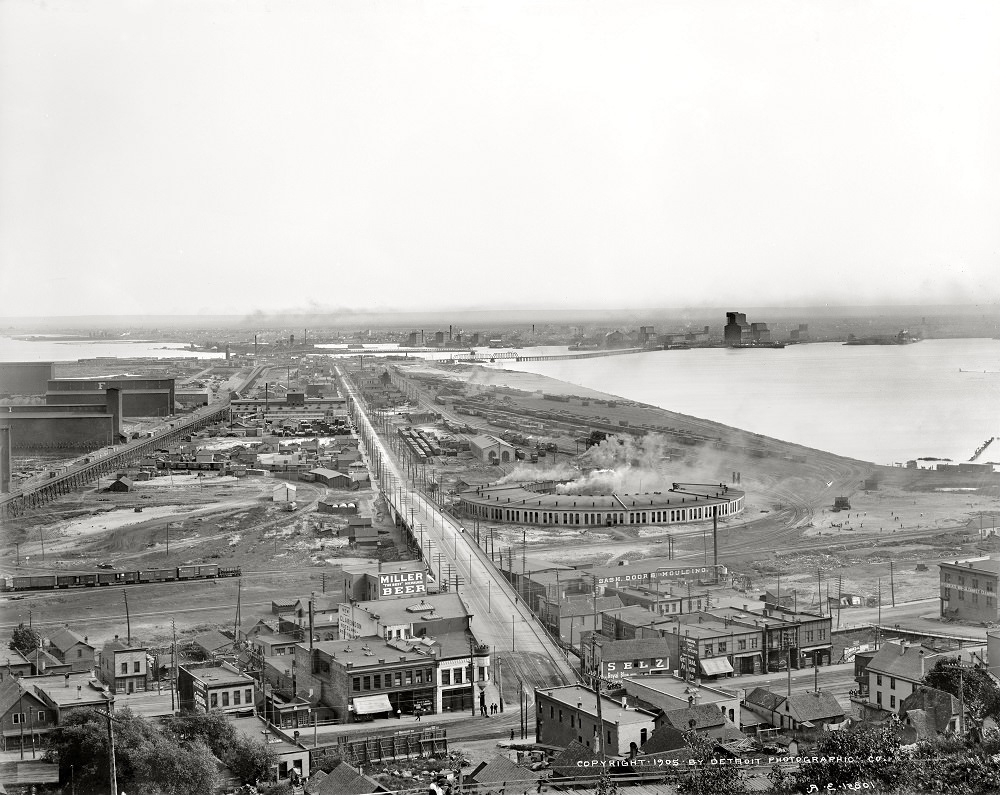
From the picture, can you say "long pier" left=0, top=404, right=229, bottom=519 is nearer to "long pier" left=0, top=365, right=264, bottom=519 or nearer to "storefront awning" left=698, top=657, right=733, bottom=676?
"long pier" left=0, top=365, right=264, bottom=519

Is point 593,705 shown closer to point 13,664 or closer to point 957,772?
point 957,772

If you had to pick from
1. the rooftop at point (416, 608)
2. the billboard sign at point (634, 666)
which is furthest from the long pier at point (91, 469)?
the billboard sign at point (634, 666)

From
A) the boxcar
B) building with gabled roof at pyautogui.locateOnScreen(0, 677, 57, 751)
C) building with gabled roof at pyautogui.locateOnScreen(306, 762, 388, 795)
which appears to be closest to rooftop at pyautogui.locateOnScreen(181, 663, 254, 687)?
building with gabled roof at pyautogui.locateOnScreen(0, 677, 57, 751)

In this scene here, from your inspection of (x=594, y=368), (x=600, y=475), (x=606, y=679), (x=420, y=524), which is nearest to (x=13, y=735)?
(x=606, y=679)

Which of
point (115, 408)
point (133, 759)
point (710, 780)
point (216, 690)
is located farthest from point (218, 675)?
point (115, 408)

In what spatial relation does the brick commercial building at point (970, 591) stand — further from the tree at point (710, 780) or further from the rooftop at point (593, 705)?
the tree at point (710, 780)

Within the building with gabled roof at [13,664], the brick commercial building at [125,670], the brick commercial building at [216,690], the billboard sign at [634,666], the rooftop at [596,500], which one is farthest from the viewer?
the rooftop at [596,500]
